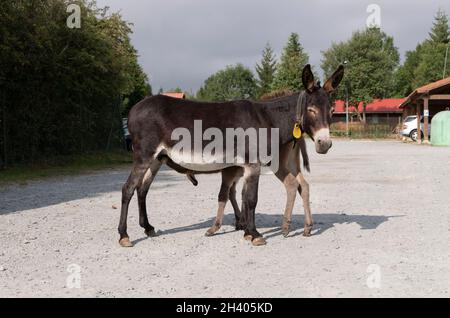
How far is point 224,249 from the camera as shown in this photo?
596 cm

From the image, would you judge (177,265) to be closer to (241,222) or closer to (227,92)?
(241,222)

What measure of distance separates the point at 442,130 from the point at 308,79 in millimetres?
27316

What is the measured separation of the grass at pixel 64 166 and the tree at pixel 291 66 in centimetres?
3839

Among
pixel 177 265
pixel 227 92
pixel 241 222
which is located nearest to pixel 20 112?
pixel 241 222

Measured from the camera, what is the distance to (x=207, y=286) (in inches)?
174

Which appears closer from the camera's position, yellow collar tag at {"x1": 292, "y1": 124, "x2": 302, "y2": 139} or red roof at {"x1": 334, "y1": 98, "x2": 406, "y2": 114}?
yellow collar tag at {"x1": 292, "y1": 124, "x2": 302, "y2": 139}

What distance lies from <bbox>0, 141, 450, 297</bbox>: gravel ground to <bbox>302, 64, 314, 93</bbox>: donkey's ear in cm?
192

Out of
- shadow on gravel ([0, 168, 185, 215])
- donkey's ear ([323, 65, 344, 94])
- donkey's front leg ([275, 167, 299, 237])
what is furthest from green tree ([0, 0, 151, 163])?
donkey's ear ([323, 65, 344, 94])

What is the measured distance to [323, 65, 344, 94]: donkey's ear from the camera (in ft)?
20.4

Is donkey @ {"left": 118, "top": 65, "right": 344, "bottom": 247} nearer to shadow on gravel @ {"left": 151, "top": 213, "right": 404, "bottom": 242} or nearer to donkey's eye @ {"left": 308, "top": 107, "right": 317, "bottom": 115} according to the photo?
donkey's eye @ {"left": 308, "top": 107, "right": 317, "bottom": 115}

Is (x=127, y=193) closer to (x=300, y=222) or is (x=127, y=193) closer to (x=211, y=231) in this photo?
(x=211, y=231)

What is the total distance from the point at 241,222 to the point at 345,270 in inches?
94.2

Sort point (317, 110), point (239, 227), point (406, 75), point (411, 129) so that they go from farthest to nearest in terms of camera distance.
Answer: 1. point (406, 75)
2. point (411, 129)
3. point (239, 227)
4. point (317, 110)

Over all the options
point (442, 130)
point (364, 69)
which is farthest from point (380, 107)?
point (442, 130)
